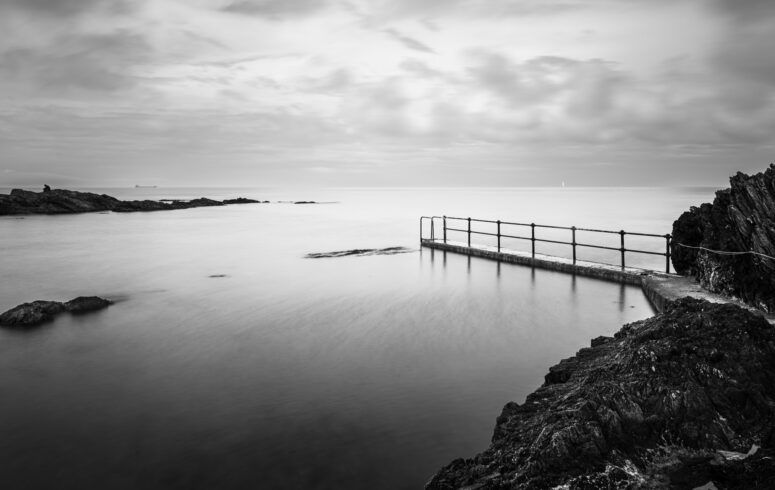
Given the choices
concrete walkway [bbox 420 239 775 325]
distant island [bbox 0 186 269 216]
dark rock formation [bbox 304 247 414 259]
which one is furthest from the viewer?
distant island [bbox 0 186 269 216]

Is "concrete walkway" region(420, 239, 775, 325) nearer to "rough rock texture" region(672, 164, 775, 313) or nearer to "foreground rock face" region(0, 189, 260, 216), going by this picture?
"rough rock texture" region(672, 164, 775, 313)

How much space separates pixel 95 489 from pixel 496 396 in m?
4.73

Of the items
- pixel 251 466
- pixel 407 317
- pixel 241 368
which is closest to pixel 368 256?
pixel 407 317

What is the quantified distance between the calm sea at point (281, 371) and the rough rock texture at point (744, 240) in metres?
1.84

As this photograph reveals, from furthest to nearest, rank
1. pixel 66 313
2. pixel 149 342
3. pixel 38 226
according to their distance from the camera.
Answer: pixel 38 226 < pixel 66 313 < pixel 149 342

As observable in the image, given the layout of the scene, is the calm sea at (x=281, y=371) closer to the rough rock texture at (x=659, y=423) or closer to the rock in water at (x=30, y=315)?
the rock in water at (x=30, y=315)

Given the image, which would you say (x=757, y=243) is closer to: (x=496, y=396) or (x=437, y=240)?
(x=496, y=396)

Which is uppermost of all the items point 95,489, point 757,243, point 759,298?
point 757,243

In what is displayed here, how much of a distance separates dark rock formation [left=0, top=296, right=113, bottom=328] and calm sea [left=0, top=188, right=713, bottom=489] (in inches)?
14.6

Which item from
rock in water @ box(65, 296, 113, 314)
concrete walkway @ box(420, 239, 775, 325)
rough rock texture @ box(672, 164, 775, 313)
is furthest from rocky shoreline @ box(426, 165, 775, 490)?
rock in water @ box(65, 296, 113, 314)

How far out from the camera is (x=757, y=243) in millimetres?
7922

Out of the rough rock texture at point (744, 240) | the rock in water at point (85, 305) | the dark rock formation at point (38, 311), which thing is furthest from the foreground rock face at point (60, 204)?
the rough rock texture at point (744, 240)

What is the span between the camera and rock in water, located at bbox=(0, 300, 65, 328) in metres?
10.2

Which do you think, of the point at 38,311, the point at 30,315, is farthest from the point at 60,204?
the point at 30,315
